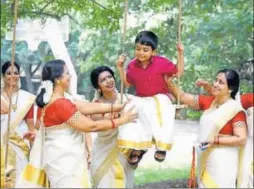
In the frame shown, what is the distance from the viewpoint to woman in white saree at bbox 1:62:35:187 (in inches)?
114

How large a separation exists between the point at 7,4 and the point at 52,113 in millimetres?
2725

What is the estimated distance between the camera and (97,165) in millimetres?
2891

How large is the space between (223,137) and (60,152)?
2.42 feet

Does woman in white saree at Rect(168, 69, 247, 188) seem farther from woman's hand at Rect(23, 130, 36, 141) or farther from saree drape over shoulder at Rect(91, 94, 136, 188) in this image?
woman's hand at Rect(23, 130, 36, 141)

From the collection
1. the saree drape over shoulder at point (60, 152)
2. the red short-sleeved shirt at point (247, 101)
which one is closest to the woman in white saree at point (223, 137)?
the red short-sleeved shirt at point (247, 101)

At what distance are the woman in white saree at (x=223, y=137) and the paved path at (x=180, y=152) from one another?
4.23m

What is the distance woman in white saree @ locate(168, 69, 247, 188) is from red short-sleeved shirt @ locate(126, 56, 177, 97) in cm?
26

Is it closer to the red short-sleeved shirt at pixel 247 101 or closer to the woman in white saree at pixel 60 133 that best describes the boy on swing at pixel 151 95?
the woman in white saree at pixel 60 133

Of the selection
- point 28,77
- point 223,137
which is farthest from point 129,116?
point 28,77

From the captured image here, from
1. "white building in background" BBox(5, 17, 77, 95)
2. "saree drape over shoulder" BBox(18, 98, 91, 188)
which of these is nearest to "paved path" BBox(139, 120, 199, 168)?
"white building in background" BBox(5, 17, 77, 95)

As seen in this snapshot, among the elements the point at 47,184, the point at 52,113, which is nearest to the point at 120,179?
the point at 47,184

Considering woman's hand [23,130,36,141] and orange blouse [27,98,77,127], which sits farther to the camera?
woman's hand [23,130,36,141]

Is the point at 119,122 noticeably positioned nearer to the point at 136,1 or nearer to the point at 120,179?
the point at 120,179

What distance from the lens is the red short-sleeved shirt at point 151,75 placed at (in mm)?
2658
